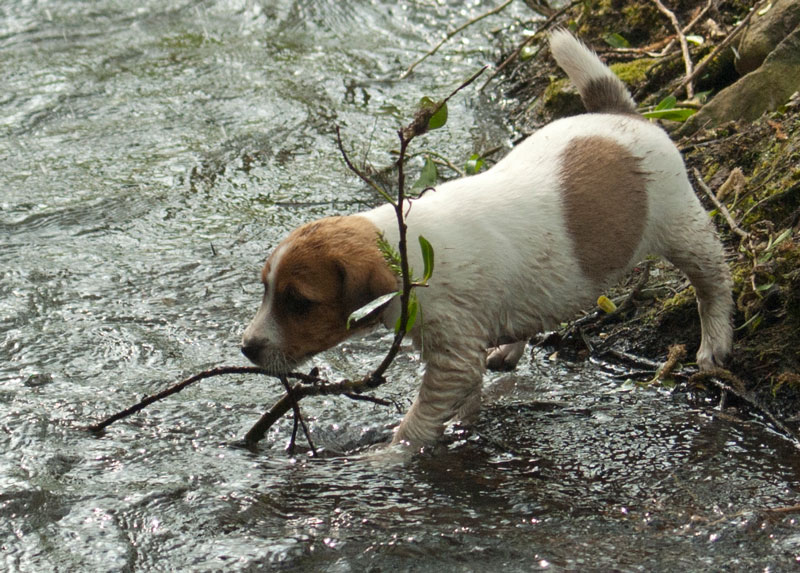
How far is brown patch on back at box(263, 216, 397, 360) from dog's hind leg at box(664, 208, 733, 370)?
1.88 metres

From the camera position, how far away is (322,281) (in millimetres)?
4441

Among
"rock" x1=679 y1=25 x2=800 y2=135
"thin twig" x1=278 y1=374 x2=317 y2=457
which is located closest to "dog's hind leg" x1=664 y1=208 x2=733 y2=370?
"rock" x1=679 y1=25 x2=800 y2=135

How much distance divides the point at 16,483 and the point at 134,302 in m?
2.24

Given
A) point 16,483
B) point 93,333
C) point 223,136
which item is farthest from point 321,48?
point 16,483


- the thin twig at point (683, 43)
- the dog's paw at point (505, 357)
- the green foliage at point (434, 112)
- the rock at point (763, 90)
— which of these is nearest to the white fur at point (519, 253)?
the dog's paw at point (505, 357)

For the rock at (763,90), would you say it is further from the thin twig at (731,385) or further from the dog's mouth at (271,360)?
the dog's mouth at (271,360)

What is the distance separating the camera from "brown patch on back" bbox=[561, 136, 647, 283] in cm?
510

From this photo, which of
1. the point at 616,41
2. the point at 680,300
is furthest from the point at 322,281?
the point at 616,41

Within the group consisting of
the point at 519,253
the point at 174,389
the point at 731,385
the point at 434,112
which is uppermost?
the point at 434,112

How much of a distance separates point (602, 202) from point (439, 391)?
4.23 feet

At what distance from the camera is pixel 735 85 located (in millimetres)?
7395

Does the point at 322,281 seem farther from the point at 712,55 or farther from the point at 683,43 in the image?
the point at 683,43

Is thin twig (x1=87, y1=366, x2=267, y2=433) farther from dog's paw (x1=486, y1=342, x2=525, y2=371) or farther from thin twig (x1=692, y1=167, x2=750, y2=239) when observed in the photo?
thin twig (x1=692, y1=167, x2=750, y2=239)

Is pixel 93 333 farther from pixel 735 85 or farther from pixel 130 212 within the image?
pixel 735 85
